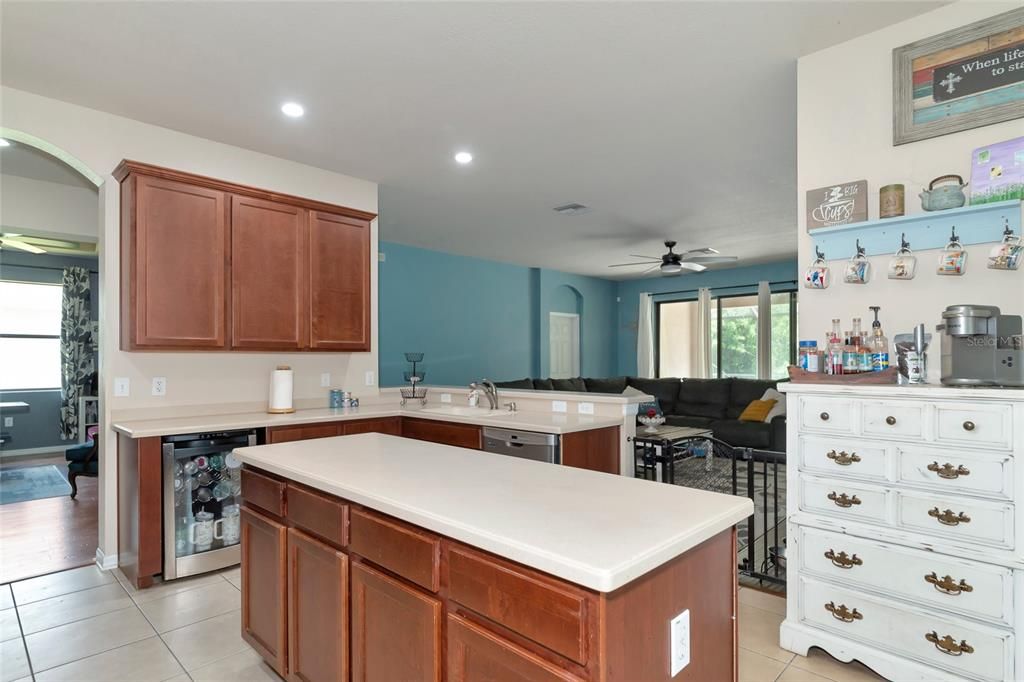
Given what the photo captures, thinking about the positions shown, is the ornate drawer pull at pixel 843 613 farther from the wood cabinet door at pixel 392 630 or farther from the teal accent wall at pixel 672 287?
the teal accent wall at pixel 672 287

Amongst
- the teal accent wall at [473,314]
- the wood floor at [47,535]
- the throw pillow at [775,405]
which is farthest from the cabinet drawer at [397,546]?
the throw pillow at [775,405]

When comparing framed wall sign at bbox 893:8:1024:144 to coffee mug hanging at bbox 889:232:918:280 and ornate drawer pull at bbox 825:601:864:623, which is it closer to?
coffee mug hanging at bbox 889:232:918:280

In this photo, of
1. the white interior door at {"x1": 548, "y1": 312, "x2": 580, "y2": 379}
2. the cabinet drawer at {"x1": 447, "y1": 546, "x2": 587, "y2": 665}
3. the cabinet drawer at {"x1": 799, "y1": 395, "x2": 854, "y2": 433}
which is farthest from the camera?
the white interior door at {"x1": 548, "y1": 312, "x2": 580, "y2": 379}

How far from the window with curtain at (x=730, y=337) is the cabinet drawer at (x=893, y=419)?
20.1 feet

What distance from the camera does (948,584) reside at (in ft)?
6.04

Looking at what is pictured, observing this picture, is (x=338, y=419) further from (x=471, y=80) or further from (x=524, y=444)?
(x=471, y=80)

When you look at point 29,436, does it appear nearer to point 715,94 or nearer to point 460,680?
point 460,680

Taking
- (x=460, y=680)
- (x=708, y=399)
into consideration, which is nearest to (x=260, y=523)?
(x=460, y=680)

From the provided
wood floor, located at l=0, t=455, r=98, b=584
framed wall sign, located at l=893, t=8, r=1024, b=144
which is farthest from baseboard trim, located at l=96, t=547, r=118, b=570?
framed wall sign, located at l=893, t=8, r=1024, b=144

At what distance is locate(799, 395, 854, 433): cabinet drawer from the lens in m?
2.08

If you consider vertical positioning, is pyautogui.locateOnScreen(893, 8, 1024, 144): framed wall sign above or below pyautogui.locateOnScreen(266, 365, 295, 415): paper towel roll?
above

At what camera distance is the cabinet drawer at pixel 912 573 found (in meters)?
1.76

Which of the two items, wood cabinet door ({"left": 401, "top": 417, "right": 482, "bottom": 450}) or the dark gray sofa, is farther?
the dark gray sofa

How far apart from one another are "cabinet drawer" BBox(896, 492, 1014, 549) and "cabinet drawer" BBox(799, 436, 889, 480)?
0.12 meters
